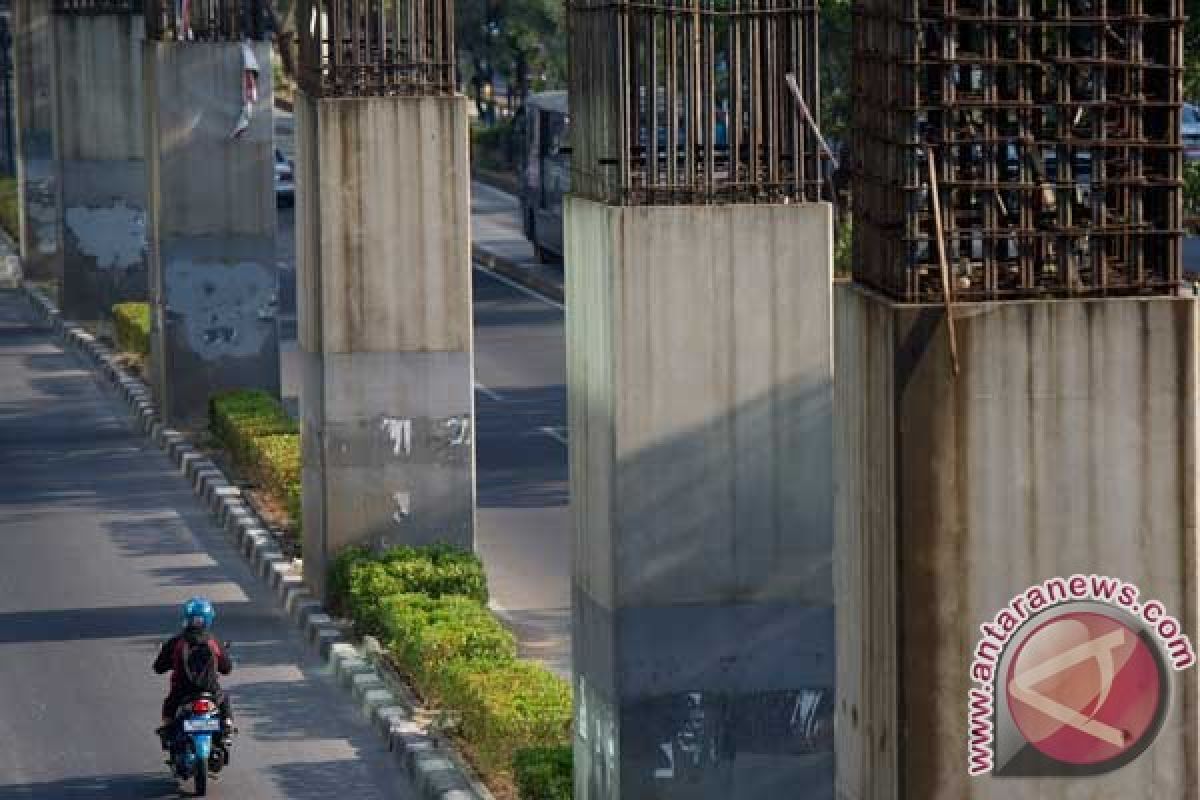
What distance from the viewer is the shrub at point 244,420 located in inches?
1029

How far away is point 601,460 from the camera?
13258 millimetres

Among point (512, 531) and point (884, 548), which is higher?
point (884, 548)

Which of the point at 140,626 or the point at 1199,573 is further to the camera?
the point at 140,626

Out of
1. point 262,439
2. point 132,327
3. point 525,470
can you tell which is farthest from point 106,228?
point 262,439

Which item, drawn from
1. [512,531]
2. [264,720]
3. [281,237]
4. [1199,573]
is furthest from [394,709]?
[281,237]

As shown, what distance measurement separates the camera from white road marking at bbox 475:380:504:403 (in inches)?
1256

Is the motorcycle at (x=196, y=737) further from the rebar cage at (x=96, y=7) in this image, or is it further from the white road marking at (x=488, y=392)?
the rebar cage at (x=96, y=7)

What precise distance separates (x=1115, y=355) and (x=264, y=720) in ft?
29.2

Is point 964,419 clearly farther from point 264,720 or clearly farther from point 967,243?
point 264,720

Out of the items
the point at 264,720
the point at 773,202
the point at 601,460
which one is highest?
the point at 773,202

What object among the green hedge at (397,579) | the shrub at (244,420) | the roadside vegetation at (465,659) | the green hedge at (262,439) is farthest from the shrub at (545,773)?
the shrub at (244,420)

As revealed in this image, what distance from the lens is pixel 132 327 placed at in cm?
3447

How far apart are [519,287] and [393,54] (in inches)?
960

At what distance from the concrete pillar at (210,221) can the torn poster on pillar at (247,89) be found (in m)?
0.04
